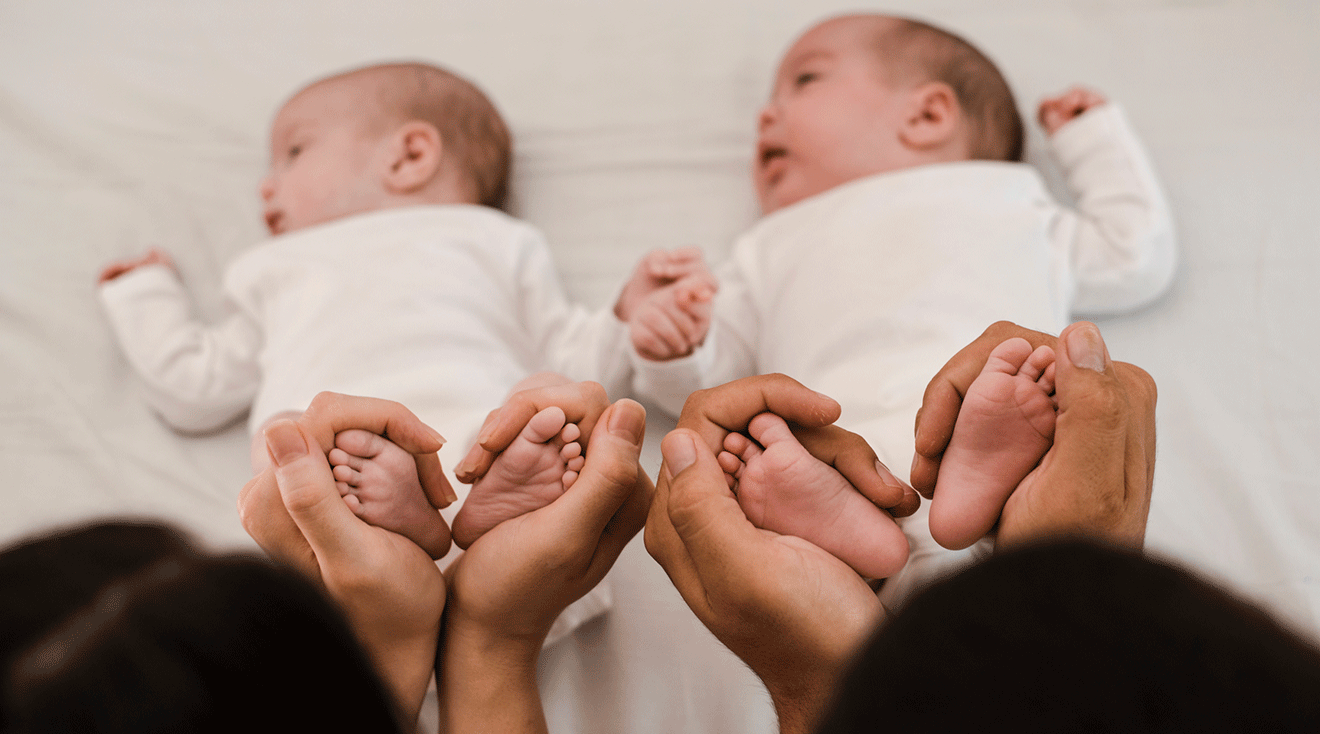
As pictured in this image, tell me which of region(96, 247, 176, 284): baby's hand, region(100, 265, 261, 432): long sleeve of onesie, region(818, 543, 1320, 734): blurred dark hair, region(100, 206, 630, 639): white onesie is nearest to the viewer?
region(818, 543, 1320, 734): blurred dark hair

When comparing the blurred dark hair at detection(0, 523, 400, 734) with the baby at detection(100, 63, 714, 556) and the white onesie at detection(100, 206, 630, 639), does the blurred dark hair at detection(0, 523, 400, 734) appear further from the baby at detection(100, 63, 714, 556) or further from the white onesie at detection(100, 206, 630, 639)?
the white onesie at detection(100, 206, 630, 639)

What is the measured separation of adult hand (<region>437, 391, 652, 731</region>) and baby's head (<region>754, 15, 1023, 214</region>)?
1.85ft

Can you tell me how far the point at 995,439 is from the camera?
0.63 meters

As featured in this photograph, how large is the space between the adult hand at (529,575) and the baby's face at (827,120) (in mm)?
554

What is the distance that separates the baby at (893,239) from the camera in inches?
33.8

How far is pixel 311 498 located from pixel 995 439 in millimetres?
489

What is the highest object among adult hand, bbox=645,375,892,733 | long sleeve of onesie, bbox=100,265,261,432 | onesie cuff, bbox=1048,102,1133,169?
onesie cuff, bbox=1048,102,1133,169

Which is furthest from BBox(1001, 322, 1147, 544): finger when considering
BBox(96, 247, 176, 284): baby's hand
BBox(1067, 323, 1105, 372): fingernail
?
BBox(96, 247, 176, 284): baby's hand

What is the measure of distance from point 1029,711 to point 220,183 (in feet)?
4.32

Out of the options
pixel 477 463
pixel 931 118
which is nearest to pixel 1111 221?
pixel 931 118

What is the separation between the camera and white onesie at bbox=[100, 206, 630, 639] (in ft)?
3.15

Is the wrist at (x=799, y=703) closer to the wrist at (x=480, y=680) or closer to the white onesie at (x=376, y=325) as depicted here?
the wrist at (x=480, y=680)

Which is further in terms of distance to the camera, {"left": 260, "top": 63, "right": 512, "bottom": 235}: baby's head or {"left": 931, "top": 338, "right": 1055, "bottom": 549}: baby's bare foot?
{"left": 260, "top": 63, "right": 512, "bottom": 235}: baby's head

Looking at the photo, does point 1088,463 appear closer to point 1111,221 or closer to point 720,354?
point 720,354
